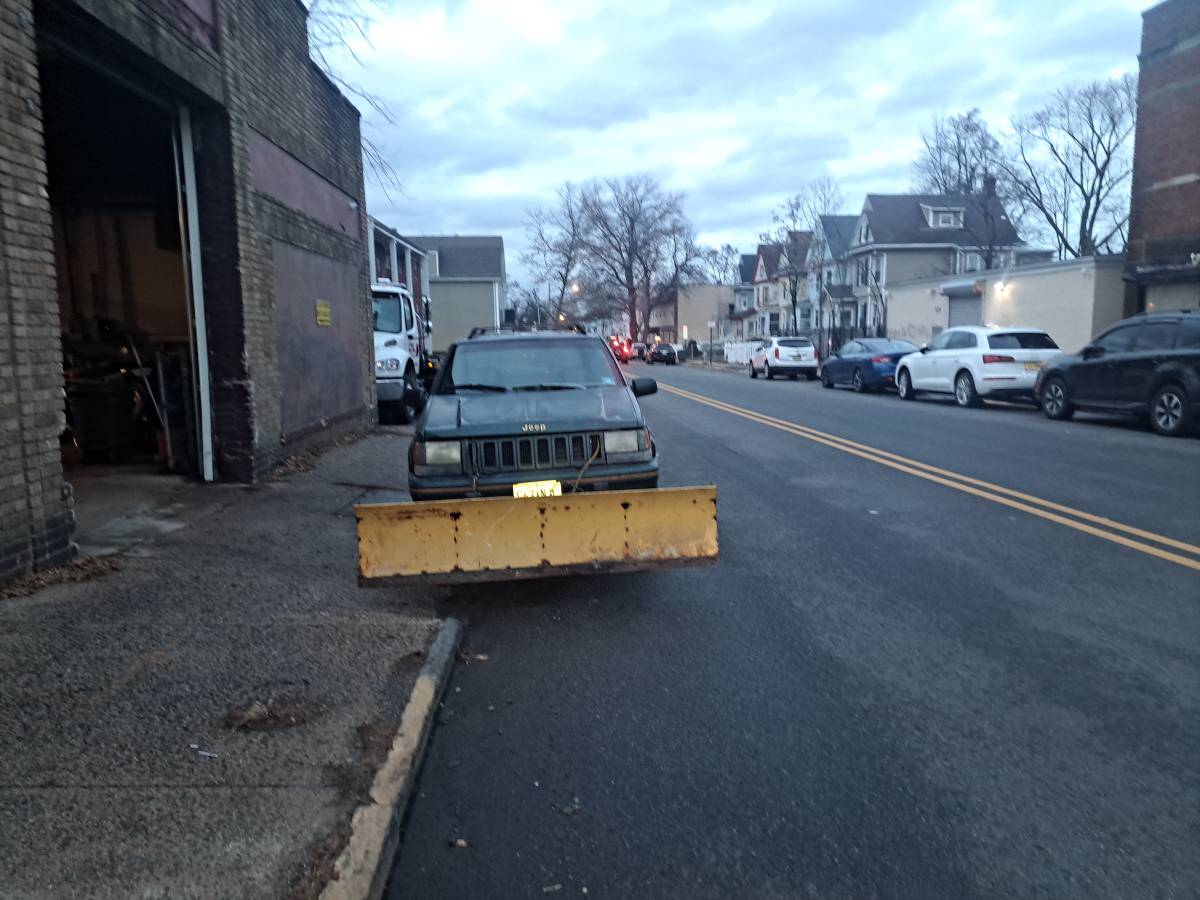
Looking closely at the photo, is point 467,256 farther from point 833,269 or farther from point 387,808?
point 387,808

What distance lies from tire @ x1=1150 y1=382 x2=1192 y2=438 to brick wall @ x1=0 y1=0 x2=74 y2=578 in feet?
47.2

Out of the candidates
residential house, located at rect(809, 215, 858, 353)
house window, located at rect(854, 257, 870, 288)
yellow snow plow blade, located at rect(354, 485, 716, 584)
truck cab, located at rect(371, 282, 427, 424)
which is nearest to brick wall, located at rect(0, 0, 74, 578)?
yellow snow plow blade, located at rect(354, 485, 716, 584)

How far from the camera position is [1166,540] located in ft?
23.9

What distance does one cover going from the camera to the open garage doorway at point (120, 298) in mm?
8789

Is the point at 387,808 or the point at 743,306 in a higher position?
the point at 743,306

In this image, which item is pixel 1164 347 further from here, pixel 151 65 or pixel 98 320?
pixel 98 320

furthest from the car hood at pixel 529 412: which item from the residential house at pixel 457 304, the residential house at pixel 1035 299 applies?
the residential house at pixel 457 304

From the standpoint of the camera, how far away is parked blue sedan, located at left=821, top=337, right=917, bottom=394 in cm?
2541

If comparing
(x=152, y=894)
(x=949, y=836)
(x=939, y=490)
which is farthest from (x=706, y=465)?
(x=152, y=894)

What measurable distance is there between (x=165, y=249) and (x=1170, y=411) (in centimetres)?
1431

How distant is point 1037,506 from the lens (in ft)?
28.6

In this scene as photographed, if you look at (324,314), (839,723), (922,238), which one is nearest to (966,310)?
(922,238)

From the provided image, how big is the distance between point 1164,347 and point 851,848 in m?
14.2

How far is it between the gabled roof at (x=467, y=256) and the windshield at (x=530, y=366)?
1751 inches
